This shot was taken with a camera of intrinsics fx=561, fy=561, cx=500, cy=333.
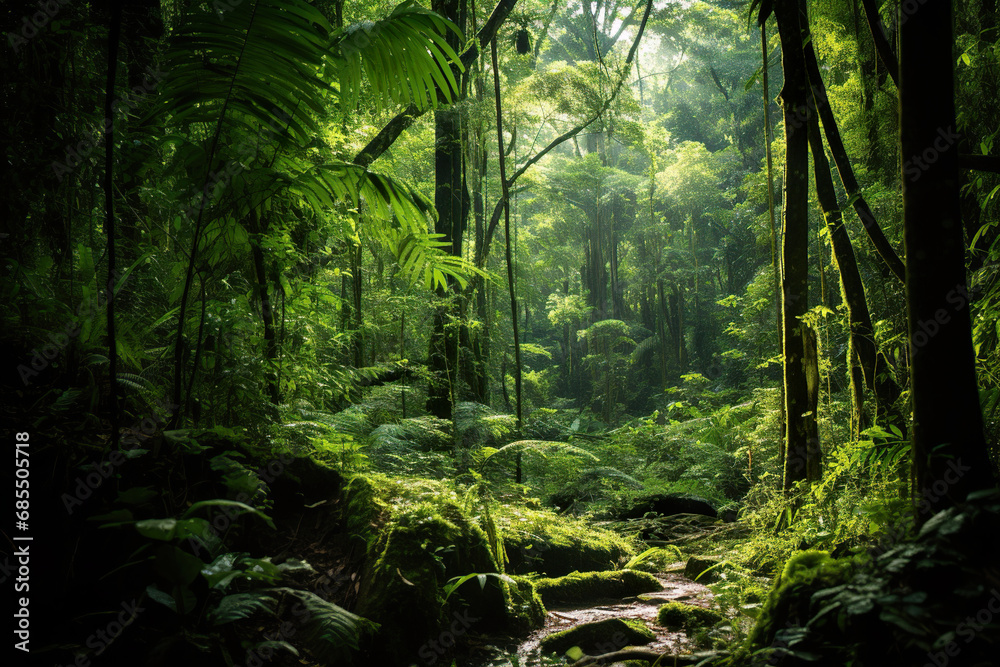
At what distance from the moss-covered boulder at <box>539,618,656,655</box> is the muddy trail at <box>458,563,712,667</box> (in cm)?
6

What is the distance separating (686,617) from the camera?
121 inches

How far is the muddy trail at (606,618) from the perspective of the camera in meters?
2.69


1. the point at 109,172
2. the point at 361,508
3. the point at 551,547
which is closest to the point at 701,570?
the point at 551,547

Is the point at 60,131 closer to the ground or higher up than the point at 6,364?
higher up

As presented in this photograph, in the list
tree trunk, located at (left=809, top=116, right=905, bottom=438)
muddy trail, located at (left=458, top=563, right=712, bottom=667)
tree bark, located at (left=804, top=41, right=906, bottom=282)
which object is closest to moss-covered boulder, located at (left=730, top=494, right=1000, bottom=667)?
muddy trail, located at (left=458, top=563, right=712, bottom=667)

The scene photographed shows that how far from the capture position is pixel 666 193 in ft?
86.6

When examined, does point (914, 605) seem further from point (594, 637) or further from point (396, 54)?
point (396, 54)

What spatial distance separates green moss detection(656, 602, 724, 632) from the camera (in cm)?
300

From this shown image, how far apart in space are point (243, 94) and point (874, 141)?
17.2ft

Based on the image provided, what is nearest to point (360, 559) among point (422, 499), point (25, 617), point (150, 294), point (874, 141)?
point (422, 499)

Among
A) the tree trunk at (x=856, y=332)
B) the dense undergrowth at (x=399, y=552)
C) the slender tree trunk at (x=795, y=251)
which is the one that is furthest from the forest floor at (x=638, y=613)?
the tree trunk at (x=856, y=332)

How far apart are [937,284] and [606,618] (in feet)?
7.42

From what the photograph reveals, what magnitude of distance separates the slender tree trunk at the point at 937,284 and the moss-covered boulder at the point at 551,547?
2.79 meters

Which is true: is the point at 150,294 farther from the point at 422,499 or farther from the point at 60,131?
the point at 422,499
